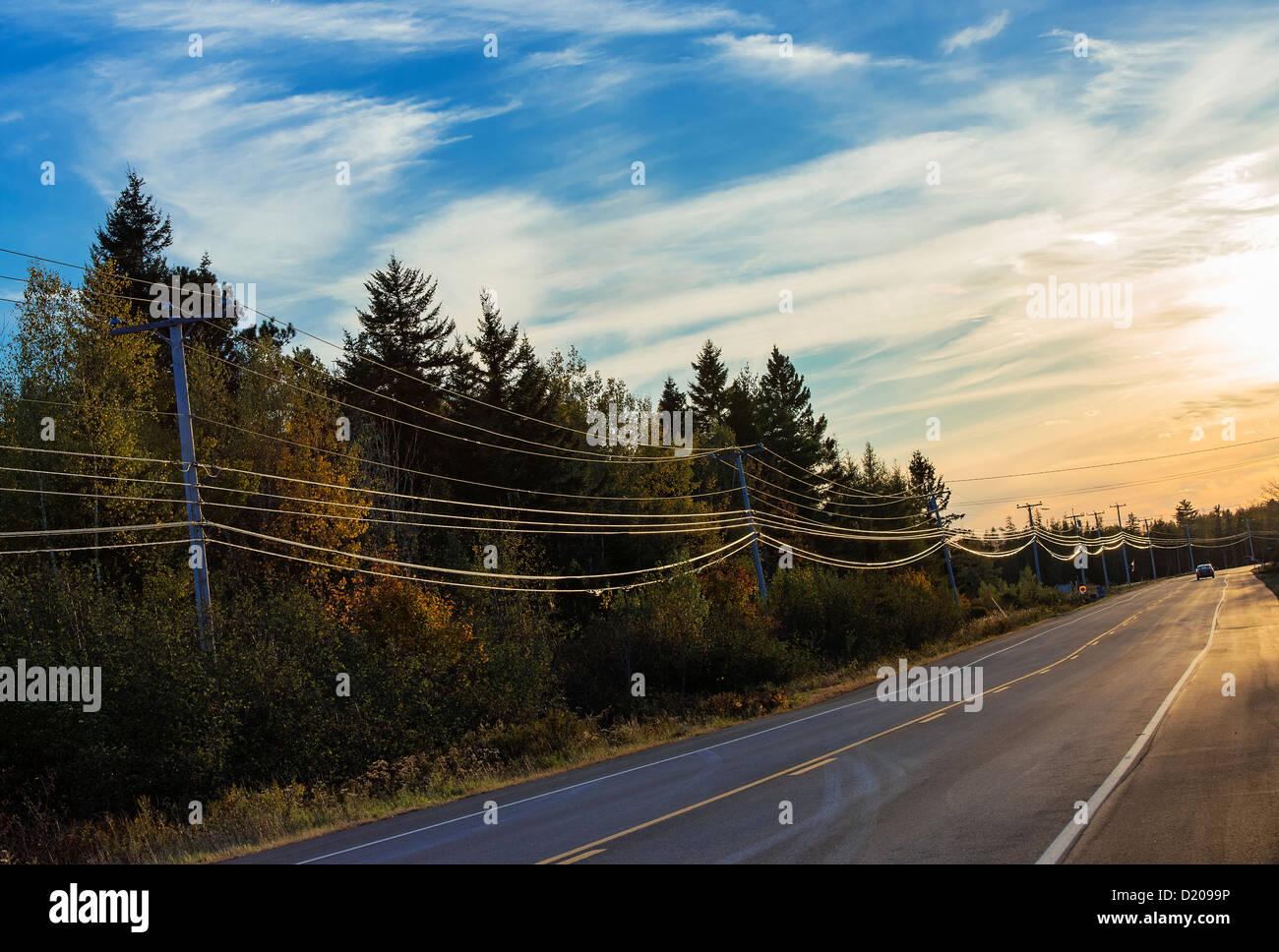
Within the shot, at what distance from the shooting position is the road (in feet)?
30.5

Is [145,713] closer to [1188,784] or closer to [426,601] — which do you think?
[426,601]

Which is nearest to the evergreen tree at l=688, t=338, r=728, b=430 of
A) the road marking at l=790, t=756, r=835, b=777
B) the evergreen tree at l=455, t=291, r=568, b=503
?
the evergreen tree at l=455, t=291, r=568, b=503

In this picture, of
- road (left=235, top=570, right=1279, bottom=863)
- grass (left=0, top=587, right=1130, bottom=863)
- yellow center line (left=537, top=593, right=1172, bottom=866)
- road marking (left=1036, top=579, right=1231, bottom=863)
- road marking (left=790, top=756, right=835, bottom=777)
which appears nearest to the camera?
road marking (left=1036, top=579, right=1231, bottom=863)

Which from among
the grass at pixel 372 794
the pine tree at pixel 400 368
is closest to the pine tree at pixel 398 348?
the pine tree at pixel 400 368

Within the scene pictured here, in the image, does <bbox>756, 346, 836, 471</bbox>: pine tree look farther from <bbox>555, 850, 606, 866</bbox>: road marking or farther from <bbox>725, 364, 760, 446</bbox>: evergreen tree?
<bbox>555, 850, 606, 866</bbox>: road marking

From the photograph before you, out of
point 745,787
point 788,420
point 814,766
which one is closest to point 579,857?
point 745,787

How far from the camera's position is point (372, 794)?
21.8m

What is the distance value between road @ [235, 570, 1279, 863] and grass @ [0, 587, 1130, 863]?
4.38 ft

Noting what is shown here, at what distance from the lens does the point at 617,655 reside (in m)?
36.6

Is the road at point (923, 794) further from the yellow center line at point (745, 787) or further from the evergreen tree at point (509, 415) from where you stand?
the evergreen tree at point (509, 415)

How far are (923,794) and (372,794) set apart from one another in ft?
47.6

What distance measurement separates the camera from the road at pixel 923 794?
9.30 m

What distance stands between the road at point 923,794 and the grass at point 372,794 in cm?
133

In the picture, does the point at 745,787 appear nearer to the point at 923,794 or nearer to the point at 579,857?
the point at 923,794
